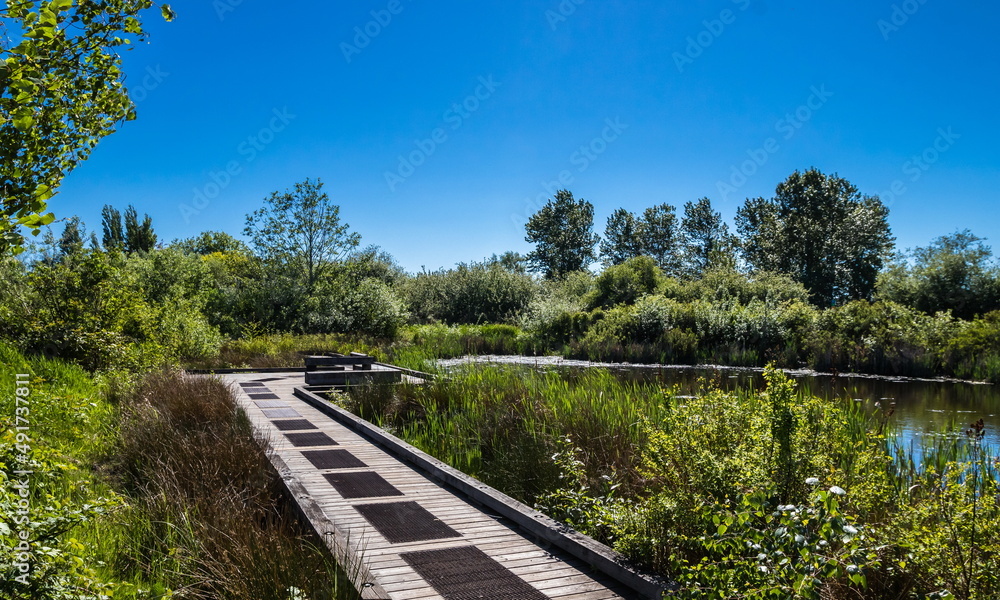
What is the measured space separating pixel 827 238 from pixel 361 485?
44.8 m

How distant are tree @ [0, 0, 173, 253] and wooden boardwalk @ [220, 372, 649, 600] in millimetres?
2056

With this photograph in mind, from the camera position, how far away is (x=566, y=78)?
14953 millimetres

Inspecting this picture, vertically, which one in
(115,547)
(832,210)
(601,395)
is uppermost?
(832,210)

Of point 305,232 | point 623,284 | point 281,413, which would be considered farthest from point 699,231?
point 281,413

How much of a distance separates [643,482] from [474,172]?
65.7 feet

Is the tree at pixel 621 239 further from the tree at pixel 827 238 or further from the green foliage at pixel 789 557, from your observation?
the green foliage at pixel 789 557

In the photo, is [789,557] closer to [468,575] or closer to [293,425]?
[468,575]

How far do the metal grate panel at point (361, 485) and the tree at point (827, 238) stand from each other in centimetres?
4007

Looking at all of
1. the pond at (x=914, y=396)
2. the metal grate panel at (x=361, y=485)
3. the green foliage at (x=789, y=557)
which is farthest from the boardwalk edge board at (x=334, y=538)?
the pond at (x=914, y=396)

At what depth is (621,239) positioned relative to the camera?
60625 mm

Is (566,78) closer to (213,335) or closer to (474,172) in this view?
(474,172)

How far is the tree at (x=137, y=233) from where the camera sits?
41750 millimetres

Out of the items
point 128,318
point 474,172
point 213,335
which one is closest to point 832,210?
point 474,172

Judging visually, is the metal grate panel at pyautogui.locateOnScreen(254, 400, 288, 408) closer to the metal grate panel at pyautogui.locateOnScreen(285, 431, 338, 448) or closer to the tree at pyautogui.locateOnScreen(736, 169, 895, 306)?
the metal grate panel at pyautogui.locateOnScreen(285, 431, 338, 448)
